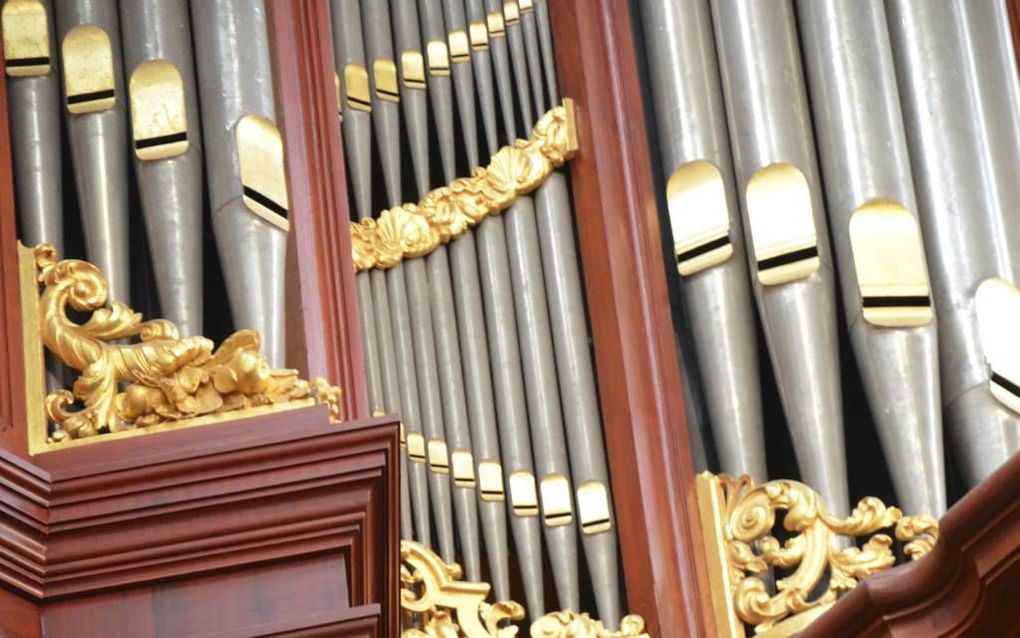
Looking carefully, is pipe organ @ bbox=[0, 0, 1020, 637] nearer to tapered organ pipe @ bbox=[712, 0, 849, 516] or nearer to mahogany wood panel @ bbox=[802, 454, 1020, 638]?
tapered organ pipe @ bbox=[712, 0, 849, 516]

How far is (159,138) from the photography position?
16.0 feet

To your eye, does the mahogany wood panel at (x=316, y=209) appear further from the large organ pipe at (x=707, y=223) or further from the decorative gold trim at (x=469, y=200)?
the large organ pipe at (x=707, y=223)

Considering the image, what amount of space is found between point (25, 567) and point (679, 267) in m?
1.83

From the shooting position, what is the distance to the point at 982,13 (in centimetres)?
564

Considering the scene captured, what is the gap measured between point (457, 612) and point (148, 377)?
3.25 feet

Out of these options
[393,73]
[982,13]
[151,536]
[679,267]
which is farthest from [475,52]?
[151,536]

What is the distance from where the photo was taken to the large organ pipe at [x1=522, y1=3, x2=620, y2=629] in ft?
16.8

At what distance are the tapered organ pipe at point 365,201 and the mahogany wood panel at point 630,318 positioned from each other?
0.40 meters

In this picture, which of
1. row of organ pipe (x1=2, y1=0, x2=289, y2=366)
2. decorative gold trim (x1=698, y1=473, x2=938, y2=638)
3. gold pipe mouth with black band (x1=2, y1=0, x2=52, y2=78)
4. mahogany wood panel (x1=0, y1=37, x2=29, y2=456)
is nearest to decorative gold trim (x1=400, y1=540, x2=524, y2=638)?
decorative gold trim (x1=698, y1=473, x2=938, y2=638)

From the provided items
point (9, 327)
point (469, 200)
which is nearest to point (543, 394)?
point (469, 200)

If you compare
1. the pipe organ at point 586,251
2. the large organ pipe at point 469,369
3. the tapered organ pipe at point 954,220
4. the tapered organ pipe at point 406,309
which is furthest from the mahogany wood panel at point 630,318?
the tapered organ pipe at point 954,220

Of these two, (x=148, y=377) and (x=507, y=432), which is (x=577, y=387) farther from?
(x=148, y=377)

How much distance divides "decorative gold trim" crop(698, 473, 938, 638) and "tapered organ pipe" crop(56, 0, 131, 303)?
124 centimetres

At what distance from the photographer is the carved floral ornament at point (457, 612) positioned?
16.4 ft
